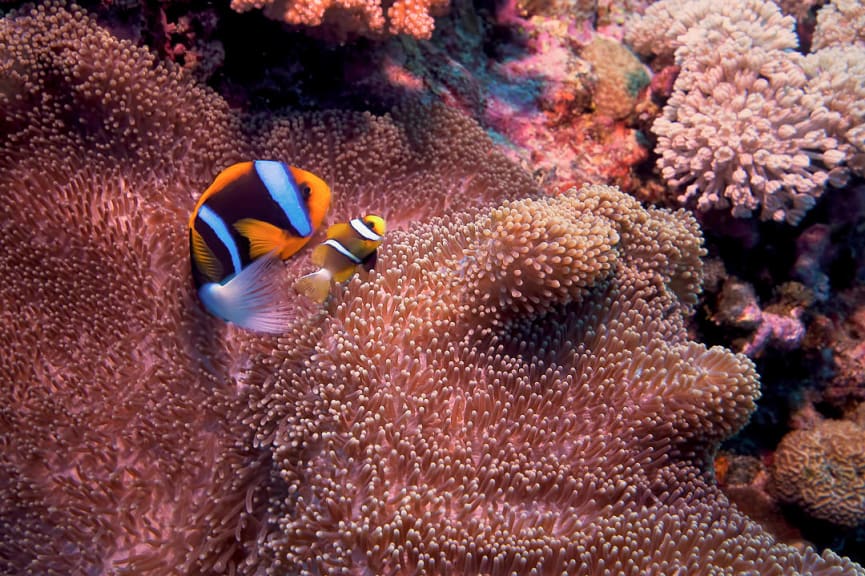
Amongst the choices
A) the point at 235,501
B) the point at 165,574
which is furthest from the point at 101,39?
the point at 165,574

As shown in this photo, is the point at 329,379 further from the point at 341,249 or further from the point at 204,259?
the point at 204,259

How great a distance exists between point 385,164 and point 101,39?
115cm

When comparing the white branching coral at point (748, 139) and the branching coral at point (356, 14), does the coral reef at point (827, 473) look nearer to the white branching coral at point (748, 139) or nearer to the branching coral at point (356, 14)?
the white branching coral at point (748, 139)

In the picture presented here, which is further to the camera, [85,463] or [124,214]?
[124,214]

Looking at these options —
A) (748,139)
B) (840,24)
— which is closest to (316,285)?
(748,139)

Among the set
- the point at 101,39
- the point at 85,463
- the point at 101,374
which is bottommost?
the point at 85,463

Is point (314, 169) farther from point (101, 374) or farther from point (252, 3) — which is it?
point (101, 374)

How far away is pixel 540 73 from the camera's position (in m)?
3.42

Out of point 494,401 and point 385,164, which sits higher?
point 385,164

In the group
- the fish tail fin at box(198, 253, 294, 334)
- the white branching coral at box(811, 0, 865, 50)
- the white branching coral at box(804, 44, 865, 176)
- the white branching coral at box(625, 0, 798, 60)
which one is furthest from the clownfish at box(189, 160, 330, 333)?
the white branching coral at box(811, 0, 865, 50)

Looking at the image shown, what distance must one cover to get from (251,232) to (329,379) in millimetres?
564

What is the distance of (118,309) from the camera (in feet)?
7.18

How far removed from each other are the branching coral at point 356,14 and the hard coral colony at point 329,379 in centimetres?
2

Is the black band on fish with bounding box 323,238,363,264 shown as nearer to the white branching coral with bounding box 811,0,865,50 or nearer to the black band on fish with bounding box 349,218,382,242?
the black band on fish with bounding box 349,218,382,242
